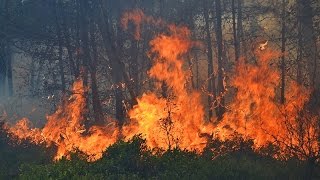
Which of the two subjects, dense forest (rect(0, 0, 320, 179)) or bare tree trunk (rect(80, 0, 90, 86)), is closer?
A: dense forest (rect(0, 0, 320, 179))

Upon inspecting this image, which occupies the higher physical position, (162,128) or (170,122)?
(170,122)

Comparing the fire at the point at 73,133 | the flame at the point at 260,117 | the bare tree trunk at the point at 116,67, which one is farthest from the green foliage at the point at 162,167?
the bare tree trunk at the point at 116,67

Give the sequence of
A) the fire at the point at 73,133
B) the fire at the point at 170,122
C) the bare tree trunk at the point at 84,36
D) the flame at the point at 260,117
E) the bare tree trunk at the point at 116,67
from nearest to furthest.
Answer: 1. the flame at the point at 260,117
2. the fire at the point at 170,122
3. the fire at the point at 73,133
4. the bare tree trunk at the point at 116,67
5. the bare tree trunk at the point at 84,36

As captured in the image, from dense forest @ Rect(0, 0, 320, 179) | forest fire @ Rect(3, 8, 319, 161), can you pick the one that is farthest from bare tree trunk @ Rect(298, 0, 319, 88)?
forest fire @ Rect(3, 8, 319, 161)

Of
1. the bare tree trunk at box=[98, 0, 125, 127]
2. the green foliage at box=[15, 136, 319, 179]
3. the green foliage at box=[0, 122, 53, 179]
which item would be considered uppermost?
the bare tree trunk at box=[98, 0, 125, 127]

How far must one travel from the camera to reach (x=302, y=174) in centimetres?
985

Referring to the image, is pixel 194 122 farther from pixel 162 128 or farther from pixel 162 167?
pixel 162 167

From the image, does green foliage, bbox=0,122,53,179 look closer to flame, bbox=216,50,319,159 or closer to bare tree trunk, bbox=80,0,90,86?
bare tree trunk, bbox=80,0,90,86

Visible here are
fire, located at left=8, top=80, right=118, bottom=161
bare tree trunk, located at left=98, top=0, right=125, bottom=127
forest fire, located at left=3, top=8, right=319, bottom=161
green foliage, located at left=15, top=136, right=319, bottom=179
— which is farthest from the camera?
bare tree trunk, located at left=98, top=0, right=125, bottom=127

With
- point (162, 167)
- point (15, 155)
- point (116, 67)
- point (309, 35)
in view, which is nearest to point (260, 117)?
point (162, 167)

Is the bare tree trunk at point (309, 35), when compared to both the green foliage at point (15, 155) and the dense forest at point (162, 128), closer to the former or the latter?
the dense forest at point (162, 128)

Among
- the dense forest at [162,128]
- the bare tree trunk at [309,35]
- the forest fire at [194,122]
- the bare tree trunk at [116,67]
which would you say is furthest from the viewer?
the bare tree trunk at [309,35]

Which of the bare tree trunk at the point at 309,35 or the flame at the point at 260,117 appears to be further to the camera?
the bare tree trunk at the point at 309,35

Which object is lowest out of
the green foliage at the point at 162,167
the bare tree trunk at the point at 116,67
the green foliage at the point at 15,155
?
the green foliage at the point at 162,167
